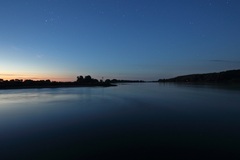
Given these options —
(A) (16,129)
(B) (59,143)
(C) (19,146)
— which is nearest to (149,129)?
(B) (59,143)

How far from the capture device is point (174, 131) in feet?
49.6

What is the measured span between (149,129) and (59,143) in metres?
6.37

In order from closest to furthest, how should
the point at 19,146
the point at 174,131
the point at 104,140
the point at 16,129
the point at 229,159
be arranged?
the point at 229,159
the point at 19,146
the point at 104,140
the point at 174,131
the point at 16,129

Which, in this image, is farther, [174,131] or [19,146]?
[174,131]

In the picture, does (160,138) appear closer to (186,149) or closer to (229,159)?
(186,149)

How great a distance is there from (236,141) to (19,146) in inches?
458

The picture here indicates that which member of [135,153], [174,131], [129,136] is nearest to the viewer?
[135,153]

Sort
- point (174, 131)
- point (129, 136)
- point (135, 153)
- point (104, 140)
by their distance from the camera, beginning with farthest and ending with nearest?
point (174, 131) → point (129, 136) → point (104, 140) → point (135, 153)

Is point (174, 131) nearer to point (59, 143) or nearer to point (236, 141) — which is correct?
point (236, 141)

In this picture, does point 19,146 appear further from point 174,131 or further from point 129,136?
point 174,131

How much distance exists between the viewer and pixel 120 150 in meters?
10.9

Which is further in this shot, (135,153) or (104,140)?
(104,140)

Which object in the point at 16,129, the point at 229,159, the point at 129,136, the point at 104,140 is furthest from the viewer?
the point at 16,129

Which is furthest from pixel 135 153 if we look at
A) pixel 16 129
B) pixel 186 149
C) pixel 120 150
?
pixel 16 129
